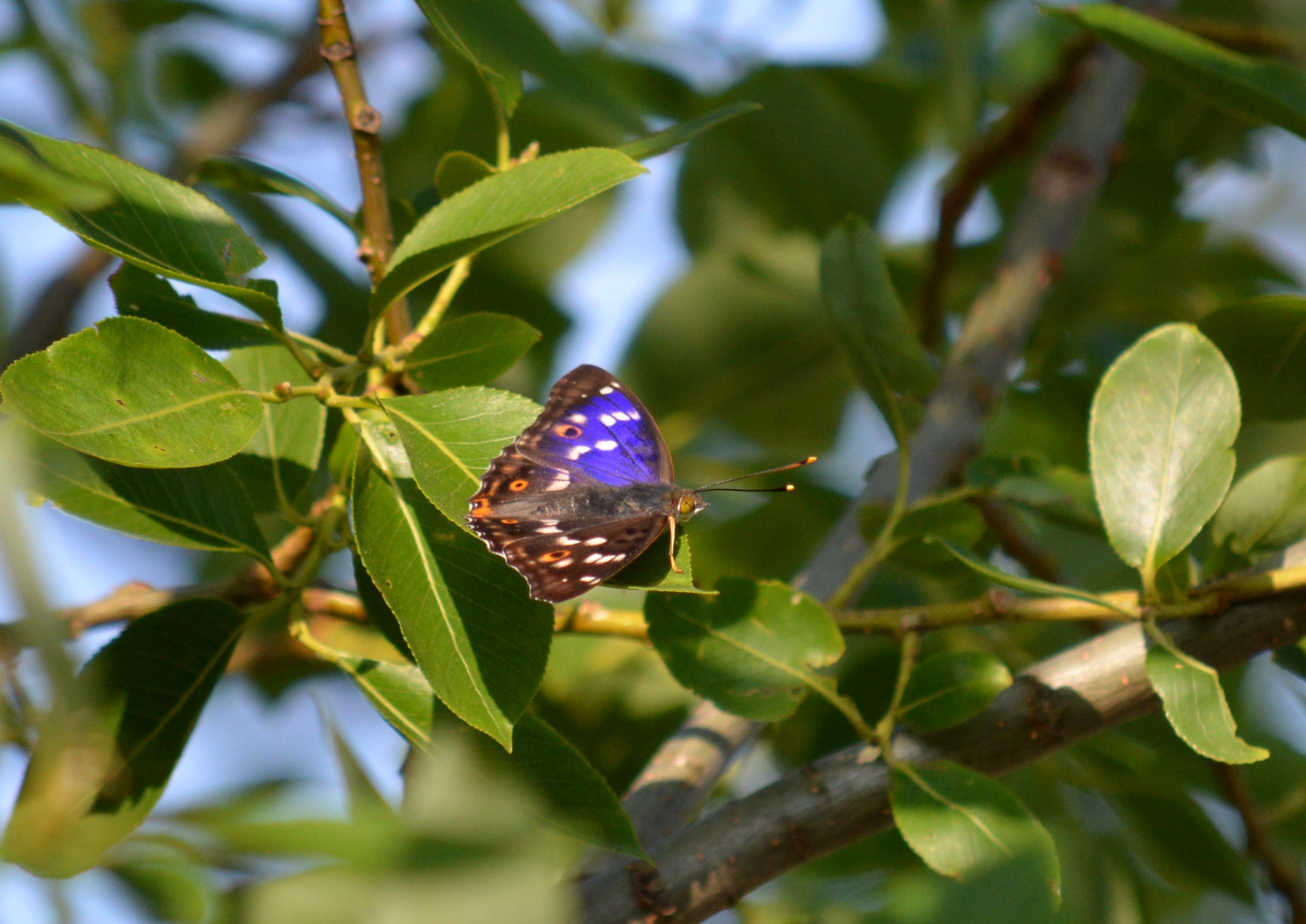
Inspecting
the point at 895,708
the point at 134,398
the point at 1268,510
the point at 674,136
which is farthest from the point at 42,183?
the point at 1268,510

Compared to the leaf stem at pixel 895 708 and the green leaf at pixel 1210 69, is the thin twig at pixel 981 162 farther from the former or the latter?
the leaf stem at pixel 895 708

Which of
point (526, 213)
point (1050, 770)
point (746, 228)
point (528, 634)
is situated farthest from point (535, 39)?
point (1050, 770)

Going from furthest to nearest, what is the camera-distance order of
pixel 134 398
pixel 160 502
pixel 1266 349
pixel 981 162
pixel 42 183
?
1. pixel 981 162
2. pixel 1266 349
3. pixel 160 502
4. pixel 134 398
5. pixel 42 183

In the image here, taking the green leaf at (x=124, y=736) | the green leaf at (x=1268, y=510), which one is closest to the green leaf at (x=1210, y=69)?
the green leaf at (x=1268, y=510)

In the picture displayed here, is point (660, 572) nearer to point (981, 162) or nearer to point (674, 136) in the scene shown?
point (674, 136)

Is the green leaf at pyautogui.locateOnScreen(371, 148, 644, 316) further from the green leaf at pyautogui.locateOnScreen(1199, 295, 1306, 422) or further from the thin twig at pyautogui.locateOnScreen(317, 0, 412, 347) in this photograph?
the green leaf at pyautogui.locateOnScreen(1199, 295, 1306, 422)

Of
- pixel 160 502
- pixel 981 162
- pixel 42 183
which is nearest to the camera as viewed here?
pixel 42 183

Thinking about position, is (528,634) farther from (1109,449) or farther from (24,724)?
(1109,449)
